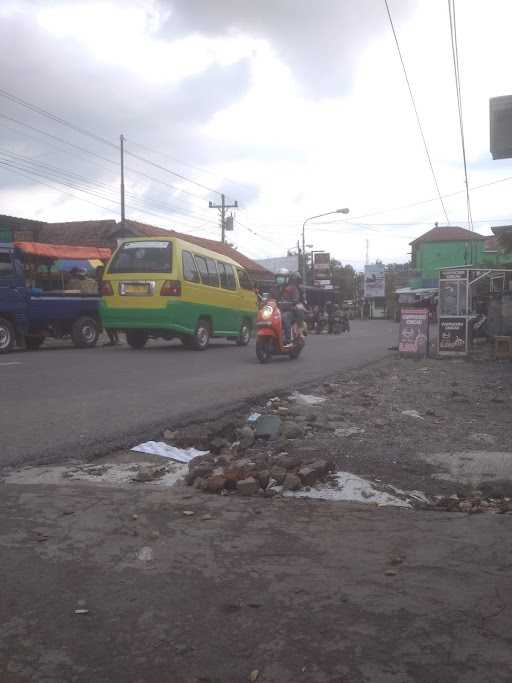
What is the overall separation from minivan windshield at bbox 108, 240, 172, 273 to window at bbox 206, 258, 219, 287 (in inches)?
59.1

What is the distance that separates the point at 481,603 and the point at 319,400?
5.18 m

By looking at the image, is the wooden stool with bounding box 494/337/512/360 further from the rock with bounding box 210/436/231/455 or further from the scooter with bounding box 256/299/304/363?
the rock with bounding box 210/436/231/455

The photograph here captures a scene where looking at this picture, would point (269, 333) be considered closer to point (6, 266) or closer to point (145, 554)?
point (6, 266)

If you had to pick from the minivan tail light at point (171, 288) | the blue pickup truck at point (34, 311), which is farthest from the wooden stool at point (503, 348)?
the blue pickup truck at point (34, 311)

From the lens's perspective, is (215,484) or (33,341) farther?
(33,341)

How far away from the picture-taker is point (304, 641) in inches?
93.4

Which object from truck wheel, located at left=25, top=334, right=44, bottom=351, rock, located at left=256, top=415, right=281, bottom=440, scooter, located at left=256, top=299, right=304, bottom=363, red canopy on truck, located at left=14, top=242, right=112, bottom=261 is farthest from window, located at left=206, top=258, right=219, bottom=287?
rock, located at left=256, top=415, right=281, bottom=440

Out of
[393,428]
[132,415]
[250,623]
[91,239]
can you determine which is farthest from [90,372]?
[91,239]

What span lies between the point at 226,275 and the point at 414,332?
4.57 metres

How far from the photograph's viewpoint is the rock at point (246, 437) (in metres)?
5.43

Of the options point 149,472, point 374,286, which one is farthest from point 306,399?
point 374,286

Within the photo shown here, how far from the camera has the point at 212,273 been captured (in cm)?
1492

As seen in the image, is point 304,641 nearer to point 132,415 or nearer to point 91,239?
point 132,415

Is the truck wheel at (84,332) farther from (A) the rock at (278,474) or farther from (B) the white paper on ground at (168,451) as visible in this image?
(A) the rock at (278,474)
